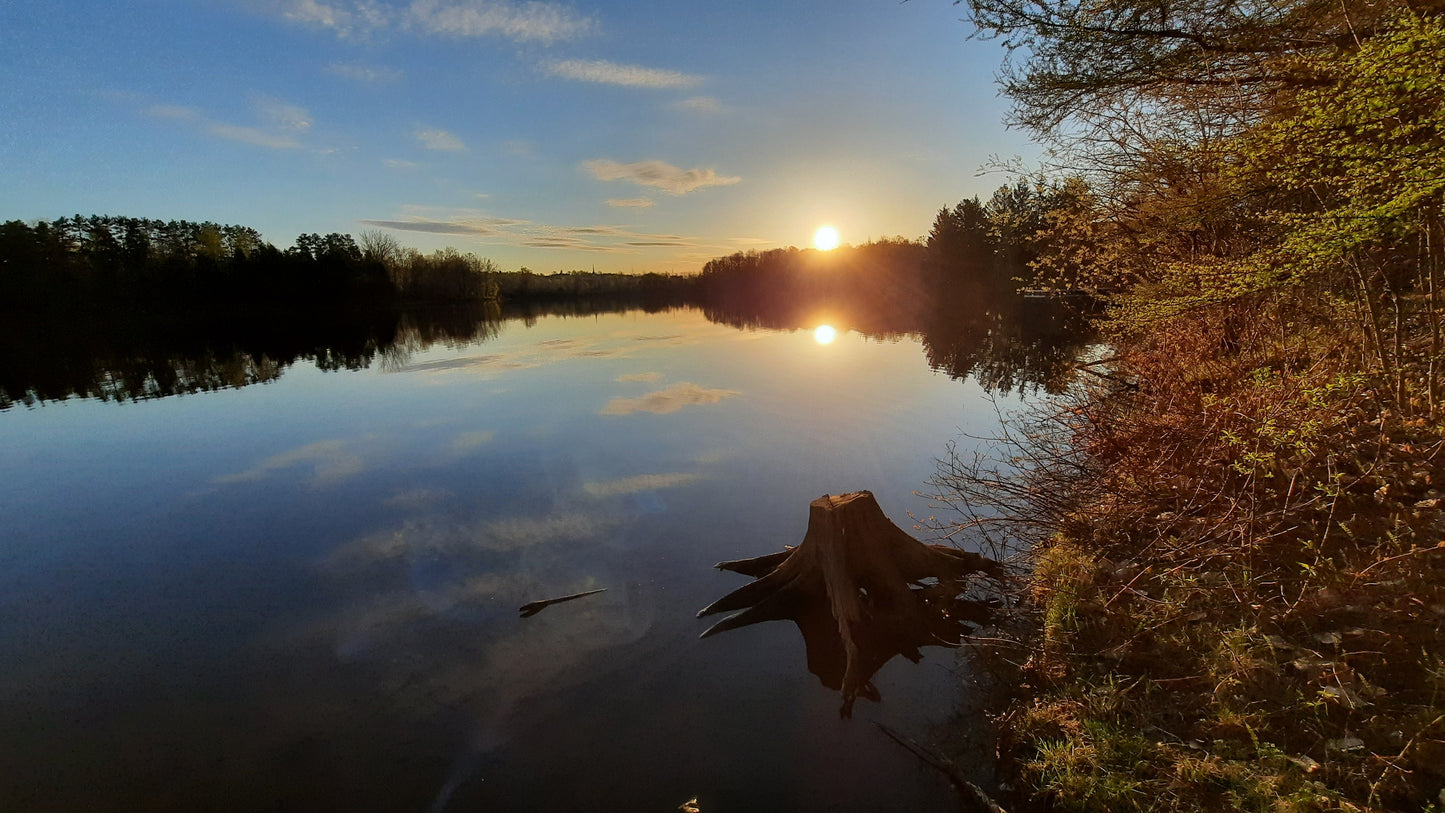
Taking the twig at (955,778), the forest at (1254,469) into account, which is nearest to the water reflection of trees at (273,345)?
the forest at (1254,469)

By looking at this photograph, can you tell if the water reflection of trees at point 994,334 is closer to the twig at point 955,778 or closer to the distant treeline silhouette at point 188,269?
the twig at point 955,778

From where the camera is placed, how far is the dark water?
15.4 ft

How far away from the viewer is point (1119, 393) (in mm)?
11508

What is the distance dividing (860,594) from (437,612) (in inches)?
199

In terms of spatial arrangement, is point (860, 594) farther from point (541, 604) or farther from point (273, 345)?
point (273, 345)

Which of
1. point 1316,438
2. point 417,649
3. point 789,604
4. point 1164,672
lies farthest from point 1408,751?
point 417,649

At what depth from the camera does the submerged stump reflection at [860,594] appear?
20.4ft

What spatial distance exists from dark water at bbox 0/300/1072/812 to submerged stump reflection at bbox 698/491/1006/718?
0.96ft

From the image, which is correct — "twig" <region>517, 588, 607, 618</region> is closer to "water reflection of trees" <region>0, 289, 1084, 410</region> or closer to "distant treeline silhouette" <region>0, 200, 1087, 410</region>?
"distant treeline silhouette" <region>0, 200, 1087, 410</region>

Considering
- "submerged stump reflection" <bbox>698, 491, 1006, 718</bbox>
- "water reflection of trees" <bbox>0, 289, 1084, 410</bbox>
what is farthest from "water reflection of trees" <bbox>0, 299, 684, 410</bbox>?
"submerged stump reflection" <bbox>698, 491, 1006, 718</bbox>

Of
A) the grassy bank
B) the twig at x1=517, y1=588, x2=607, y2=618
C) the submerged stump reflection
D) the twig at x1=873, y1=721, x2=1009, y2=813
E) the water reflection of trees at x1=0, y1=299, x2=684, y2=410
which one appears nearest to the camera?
the grassy bank

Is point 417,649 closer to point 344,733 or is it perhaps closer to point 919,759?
point 344,733

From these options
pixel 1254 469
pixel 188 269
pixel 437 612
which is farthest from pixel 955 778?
pixel 188 269

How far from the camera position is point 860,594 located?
671cm
